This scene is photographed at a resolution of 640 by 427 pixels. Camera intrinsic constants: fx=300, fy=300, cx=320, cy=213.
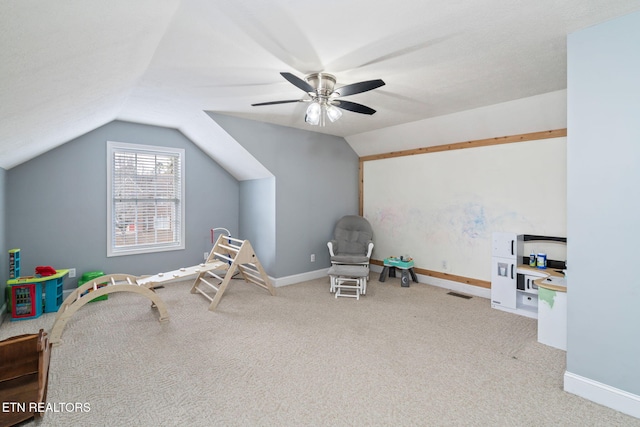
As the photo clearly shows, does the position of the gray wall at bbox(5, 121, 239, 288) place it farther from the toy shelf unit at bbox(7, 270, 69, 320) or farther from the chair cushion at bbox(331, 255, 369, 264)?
the chair cushion at bbox(331, 255, 369, 264)

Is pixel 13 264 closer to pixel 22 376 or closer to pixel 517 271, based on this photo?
pixel 22 376

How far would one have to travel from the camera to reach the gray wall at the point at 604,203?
1895 mm

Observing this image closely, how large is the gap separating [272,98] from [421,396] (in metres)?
3.18

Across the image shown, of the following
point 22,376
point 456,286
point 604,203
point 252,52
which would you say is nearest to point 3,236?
point 22,376

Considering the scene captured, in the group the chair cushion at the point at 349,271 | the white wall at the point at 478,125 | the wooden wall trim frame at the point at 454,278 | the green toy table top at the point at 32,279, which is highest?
the white wall at the point at 478,125

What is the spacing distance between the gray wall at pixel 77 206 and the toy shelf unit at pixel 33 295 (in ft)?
1.59

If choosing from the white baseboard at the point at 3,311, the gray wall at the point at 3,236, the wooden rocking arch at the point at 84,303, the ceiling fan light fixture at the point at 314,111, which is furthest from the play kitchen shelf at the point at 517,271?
the gray wall at the point at 3,236

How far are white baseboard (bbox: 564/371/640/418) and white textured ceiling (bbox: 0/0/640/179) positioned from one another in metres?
2.41

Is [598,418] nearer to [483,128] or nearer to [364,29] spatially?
[364,29]

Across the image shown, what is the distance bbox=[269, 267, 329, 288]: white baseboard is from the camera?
4.70 metres

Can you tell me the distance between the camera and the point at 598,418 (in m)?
1.87

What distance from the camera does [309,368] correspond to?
2.42 meters

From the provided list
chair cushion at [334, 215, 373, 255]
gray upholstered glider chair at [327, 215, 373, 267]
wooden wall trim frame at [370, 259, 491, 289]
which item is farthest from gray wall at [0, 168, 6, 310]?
wooden wall trim frame at [370, 259, 491, 289]

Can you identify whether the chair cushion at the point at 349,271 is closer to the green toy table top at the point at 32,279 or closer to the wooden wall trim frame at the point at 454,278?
the wooden wall trim frame at the point at 454,278
